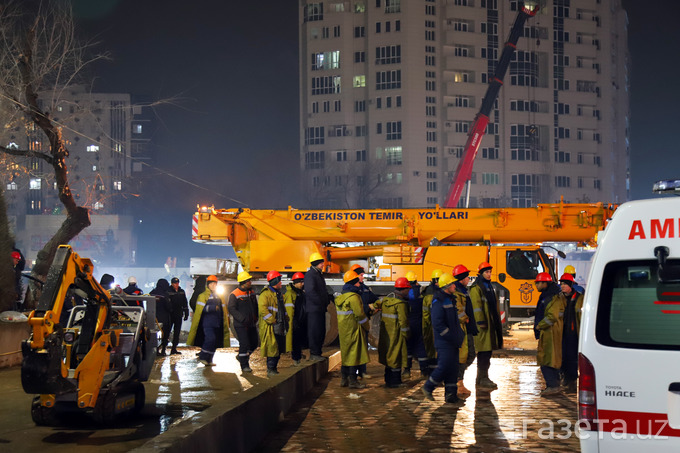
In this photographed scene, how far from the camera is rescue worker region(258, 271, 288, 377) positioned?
13.5 metres

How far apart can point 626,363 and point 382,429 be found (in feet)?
17.0

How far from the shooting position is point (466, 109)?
10938 centimetres

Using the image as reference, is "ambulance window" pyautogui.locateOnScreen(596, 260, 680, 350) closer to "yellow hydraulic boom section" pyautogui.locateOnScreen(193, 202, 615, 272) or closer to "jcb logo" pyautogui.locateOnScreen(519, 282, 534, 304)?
"yellow hydraulic boom section" pyautogui.locateOnScreen(193, 202, 615, 272)

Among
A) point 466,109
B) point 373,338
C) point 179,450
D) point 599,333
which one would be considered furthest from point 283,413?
point 466,109

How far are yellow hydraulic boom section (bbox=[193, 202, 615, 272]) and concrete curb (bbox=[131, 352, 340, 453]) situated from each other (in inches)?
378

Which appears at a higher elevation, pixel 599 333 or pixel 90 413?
pixel 599 333

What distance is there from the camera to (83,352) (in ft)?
30.7

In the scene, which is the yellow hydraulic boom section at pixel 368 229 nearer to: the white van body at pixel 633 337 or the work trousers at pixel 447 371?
the work trousers at pixel 447 371

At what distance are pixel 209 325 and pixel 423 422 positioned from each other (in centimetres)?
649

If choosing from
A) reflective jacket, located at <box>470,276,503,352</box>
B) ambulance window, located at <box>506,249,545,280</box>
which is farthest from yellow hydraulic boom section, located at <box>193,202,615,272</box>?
reflective jacket, located at <box>470,276,503,352</box>

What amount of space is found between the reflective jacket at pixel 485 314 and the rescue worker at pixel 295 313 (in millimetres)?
3379

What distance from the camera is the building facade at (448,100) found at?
355 feet

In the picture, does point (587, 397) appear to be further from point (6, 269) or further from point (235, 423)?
point (6, 269)

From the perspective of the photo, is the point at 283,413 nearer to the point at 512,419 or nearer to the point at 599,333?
the point at 512,419
